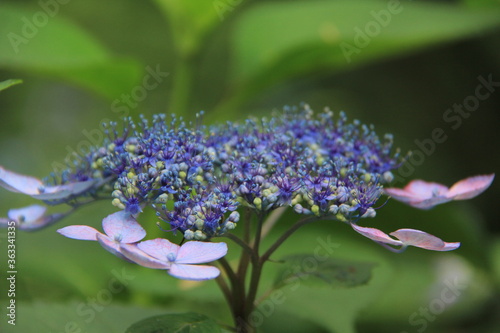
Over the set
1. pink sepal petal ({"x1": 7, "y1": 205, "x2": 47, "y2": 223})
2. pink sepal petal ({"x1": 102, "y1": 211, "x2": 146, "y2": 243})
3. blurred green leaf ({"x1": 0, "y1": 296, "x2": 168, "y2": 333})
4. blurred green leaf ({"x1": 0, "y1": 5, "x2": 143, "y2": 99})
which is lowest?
blurred green leaf ({"x1": 0, "y1": 296, "x2": 168, "y2": 333})

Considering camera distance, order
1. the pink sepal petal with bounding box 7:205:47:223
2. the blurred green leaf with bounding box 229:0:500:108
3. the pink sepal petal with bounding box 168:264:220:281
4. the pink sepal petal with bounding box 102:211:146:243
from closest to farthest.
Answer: the pink sepal petal with bounding box 168:264:220:281 < the pink sepal petal with bounding box 102:211:146:243 < the pink sepal petal with bounding box 7:205:47:223 < the blurred green leaf with bounding box 229:0:500:108

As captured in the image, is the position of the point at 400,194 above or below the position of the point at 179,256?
above

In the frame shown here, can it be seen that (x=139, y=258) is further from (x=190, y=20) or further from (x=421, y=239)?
(x=190, y=20)

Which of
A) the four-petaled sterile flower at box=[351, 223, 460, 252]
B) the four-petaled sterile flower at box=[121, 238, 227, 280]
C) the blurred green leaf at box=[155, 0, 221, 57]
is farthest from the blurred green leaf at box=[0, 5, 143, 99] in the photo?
the four-petaled sterile flower at box=[351, 223, 460, 252]

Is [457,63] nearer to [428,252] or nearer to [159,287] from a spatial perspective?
[428,252]

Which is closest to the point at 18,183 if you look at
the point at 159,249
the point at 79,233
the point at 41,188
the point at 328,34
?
the point at 41,188

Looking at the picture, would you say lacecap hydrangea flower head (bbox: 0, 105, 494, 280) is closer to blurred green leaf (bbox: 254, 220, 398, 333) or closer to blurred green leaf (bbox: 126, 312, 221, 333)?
blurred green leaf (bbox: 126, 312, 221, 333)

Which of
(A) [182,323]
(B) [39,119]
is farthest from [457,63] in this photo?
(B) [39,119]

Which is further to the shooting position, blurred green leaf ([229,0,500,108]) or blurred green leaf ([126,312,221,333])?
blurred green leaf ([229,0,500,108])
